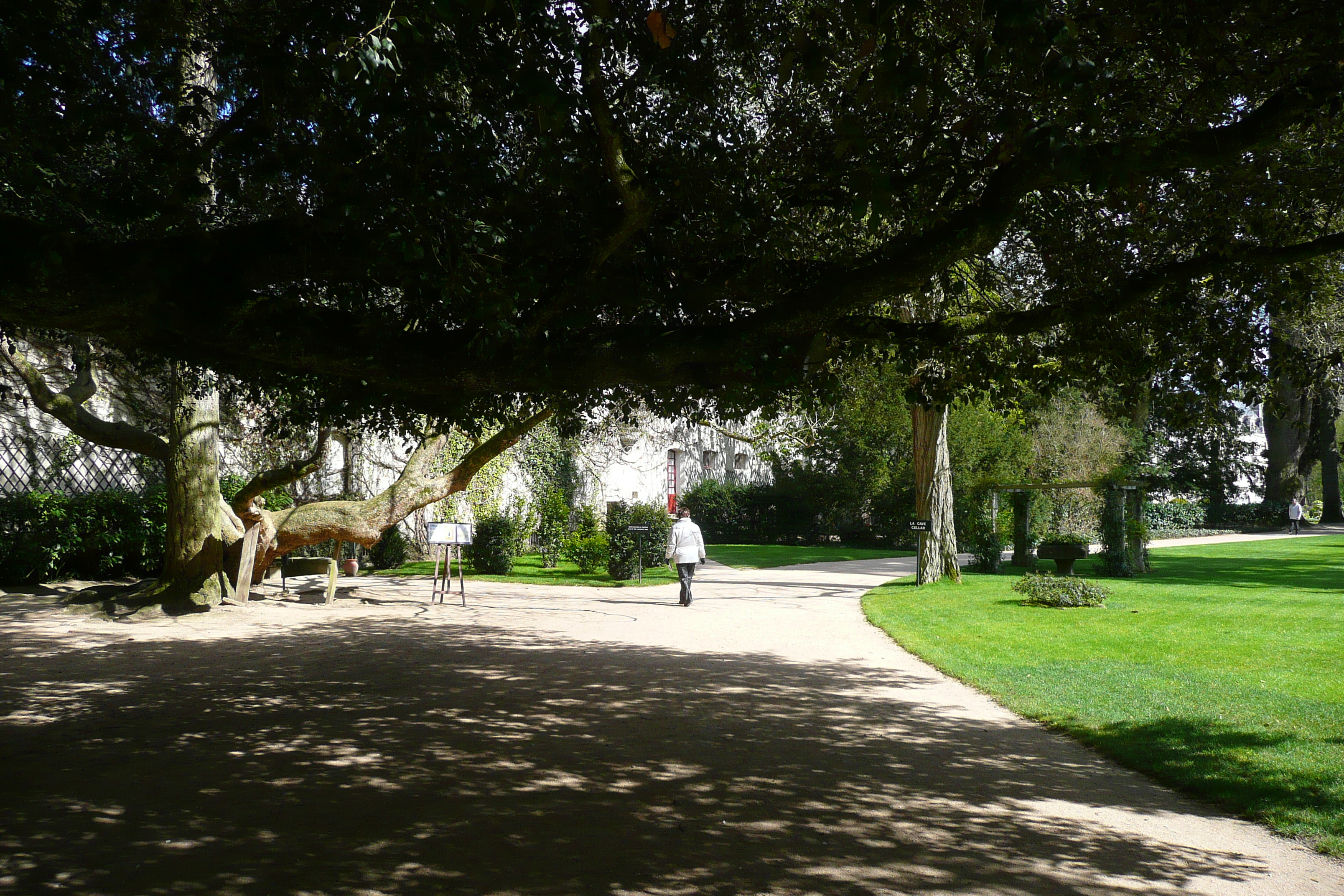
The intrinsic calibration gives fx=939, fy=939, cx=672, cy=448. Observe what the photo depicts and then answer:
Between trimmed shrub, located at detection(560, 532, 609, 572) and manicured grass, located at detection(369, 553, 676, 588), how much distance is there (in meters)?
0.20

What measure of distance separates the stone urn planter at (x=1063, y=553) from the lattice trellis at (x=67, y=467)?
17.4 m

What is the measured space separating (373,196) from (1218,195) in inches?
232

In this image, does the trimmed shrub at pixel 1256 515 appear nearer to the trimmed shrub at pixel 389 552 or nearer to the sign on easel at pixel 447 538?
the trimmed shrub at pixel 389 552

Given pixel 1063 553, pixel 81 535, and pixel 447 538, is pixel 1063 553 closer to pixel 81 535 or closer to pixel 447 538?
pixel 447 538

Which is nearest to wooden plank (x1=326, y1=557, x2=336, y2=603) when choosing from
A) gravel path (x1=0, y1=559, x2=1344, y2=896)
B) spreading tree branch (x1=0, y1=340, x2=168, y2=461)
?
spreading tree branch (x1=0, y1=340, x2=168, y2=461)

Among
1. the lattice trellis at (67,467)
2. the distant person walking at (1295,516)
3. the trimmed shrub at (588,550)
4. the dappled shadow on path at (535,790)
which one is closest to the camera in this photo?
the dappled shadow on path at (535,790)

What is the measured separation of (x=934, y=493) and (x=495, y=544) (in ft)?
31.5

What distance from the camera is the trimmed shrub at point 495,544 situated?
21.1m

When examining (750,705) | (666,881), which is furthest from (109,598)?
(666,881)

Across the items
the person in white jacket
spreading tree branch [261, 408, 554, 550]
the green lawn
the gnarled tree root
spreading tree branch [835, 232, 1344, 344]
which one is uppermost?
spreading tree branch [835, 232, 1344, 344]

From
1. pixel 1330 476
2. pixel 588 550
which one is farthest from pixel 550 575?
pixel 1330 476

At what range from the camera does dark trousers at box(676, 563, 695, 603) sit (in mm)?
15123

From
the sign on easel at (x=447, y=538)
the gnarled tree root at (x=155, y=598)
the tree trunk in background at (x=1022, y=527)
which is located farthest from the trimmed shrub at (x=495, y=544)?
the tree trunk in background at (x=1022, y=527)

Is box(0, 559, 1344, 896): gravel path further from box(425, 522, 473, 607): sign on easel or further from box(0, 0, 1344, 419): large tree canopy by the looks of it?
box(425, 522, 473, 607): sign on easel
